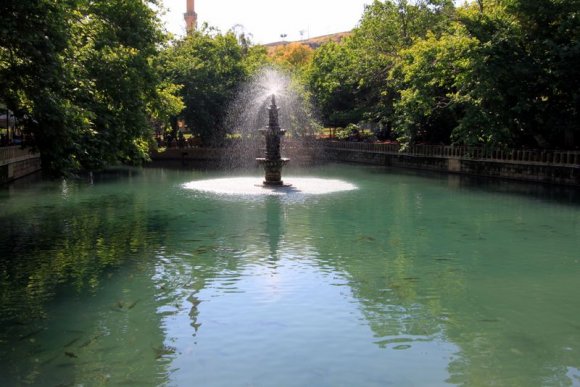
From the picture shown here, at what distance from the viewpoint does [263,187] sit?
3178cm

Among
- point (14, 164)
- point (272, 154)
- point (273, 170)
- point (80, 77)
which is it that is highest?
point (80, 77)

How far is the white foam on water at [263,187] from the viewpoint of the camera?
29959 mm

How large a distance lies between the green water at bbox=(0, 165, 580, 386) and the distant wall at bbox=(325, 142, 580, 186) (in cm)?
999

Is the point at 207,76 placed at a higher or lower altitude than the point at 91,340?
higher

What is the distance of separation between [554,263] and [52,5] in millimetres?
14400

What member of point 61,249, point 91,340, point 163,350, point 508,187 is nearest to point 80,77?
point 61,249

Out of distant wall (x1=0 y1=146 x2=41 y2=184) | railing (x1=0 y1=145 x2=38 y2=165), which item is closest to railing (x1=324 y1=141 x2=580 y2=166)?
distant wall (x1=0 y1=146 x2=41 y2=184)

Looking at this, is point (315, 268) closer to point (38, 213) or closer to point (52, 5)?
point (52, 5)

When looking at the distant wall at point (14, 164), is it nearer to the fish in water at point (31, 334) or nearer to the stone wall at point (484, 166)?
the fish in water at point (31, 334)

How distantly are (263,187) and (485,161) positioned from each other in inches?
612

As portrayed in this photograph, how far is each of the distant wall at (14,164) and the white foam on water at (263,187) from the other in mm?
9848

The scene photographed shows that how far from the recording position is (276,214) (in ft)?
75.8

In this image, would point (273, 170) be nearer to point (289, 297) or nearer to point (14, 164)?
point (14, 164)

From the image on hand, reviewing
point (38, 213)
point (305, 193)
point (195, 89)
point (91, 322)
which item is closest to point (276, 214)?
point (305, 193)
